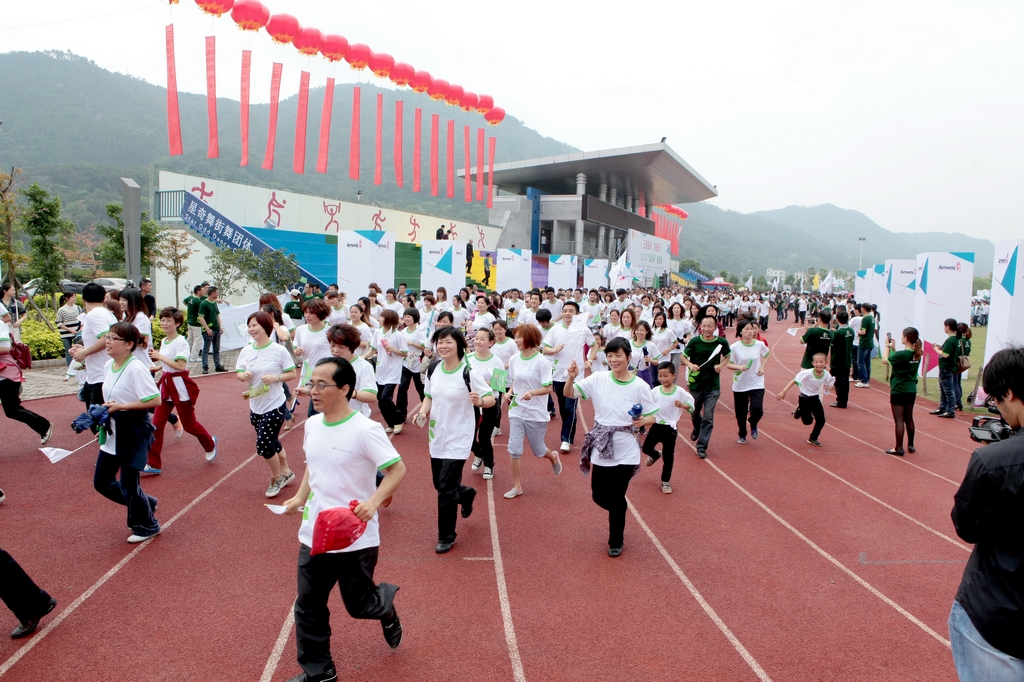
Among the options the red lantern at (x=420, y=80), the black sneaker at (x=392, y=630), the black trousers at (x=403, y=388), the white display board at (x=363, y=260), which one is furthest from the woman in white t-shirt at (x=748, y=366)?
the red lantern at (x=420, y=80)

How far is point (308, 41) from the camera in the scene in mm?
18344

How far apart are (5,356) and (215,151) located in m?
16.1

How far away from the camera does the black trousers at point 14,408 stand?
20.2 feet

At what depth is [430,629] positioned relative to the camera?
3652 mm

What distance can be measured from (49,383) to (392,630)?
9.92 metres

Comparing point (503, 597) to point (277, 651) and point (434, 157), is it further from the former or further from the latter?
point (434, 157)

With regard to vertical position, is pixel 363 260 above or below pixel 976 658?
above

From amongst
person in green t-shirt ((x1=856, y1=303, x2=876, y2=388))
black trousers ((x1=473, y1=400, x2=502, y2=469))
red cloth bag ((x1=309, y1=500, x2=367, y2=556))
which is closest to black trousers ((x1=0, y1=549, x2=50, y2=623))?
red cloth bag ((x1=309, y1=500, x2=367, y2=556))

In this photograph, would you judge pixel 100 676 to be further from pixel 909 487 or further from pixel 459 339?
pixel 909 487

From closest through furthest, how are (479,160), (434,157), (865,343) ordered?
(865,343)
(434,157)
(479,160)

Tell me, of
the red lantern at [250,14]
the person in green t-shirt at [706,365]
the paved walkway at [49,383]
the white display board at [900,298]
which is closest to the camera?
the person in green t-shirt at [706,365]

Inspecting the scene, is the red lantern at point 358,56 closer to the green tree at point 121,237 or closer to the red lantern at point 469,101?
the red lantern at point 469,101

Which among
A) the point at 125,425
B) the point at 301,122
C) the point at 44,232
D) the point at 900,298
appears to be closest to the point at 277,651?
the point at 125,425

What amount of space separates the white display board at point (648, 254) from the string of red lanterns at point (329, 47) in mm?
19062
